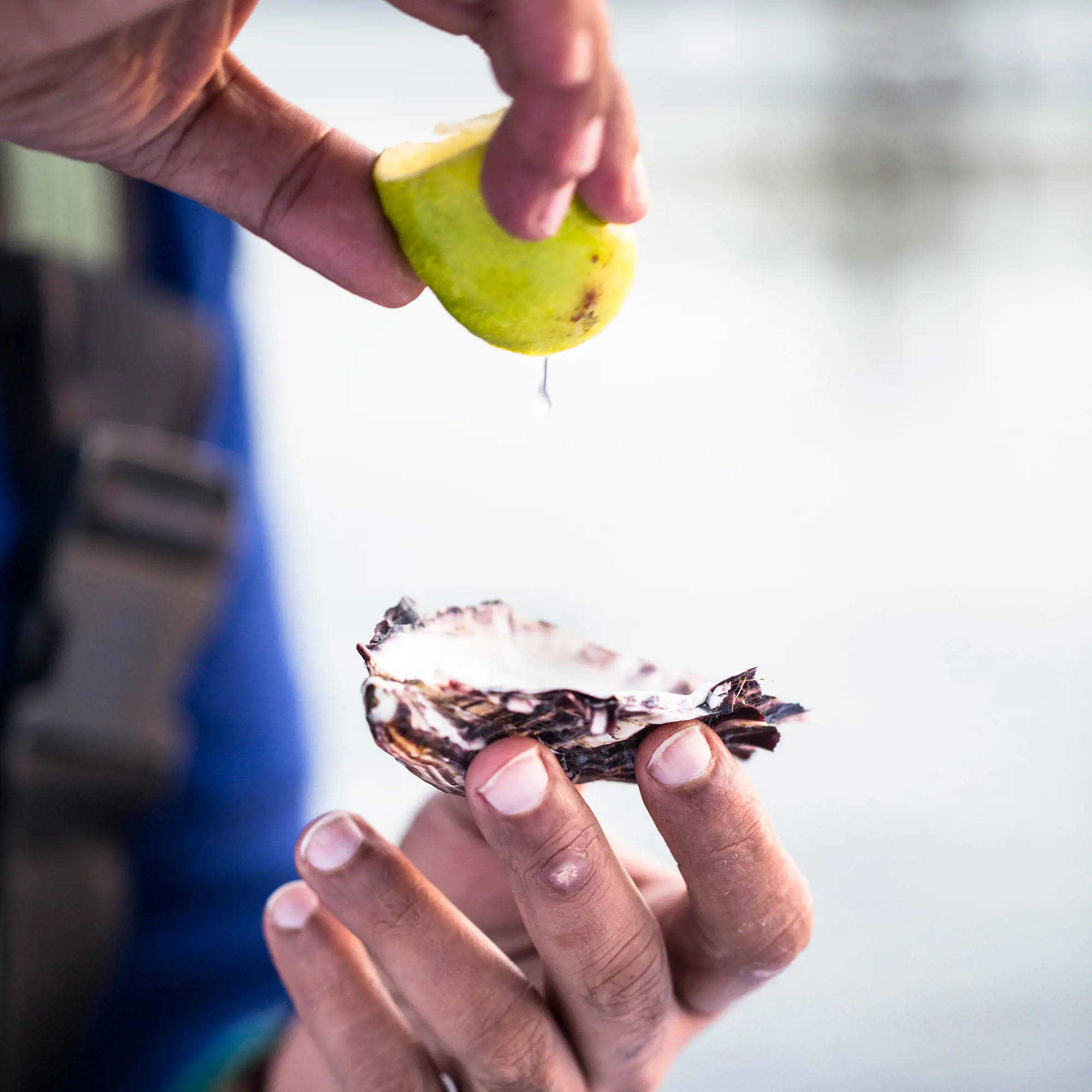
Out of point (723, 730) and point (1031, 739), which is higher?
point (723, 730)

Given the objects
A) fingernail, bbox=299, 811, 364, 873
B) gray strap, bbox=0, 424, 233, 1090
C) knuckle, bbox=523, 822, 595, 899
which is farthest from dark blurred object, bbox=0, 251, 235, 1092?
knuckle, bbox=523, 822, 595, 899

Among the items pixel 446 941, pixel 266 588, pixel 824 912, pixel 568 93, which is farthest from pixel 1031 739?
pixel 568 93

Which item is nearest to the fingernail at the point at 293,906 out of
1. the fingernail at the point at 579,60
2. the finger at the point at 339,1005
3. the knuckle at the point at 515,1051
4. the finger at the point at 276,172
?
the finger at the point at 339,1005

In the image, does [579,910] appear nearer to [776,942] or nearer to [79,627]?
[776,942]

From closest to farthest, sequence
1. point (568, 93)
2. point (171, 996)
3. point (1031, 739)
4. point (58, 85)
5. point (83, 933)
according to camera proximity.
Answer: point (568, 93), point (58, 85), point (83, 933), point (171, 996), point (1031, 739)

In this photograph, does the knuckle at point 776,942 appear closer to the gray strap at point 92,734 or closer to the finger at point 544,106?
the finger at point 544,106

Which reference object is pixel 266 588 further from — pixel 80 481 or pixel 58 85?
pixel 58 85
